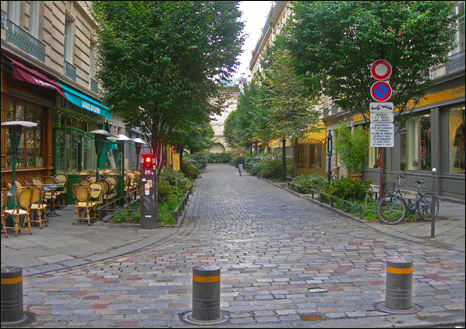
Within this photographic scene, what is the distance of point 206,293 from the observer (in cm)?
439

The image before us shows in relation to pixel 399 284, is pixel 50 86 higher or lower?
higher

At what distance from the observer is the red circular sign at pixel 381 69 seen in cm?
1059

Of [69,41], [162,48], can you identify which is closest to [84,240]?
[69,41]

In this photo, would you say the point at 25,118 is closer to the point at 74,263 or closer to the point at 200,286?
the point at 74,263

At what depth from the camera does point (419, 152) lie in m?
9.42

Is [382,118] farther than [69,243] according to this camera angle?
Yes

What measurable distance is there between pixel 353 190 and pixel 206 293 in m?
10.4

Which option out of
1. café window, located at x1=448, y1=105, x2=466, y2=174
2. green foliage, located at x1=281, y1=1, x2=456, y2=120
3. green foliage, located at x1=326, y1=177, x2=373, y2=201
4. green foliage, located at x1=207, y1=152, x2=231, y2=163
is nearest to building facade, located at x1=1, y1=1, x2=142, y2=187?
café window, located at x1=448, y1=105, x2=466, y2=174

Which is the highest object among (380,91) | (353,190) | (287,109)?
(287,109)

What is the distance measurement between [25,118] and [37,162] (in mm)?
1888

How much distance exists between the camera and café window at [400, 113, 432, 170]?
8.56 metres

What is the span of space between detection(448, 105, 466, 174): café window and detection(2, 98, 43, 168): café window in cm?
969

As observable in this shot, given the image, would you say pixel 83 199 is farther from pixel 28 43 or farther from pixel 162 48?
pixel 28 43

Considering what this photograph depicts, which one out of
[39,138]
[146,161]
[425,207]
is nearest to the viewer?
[425,207]
